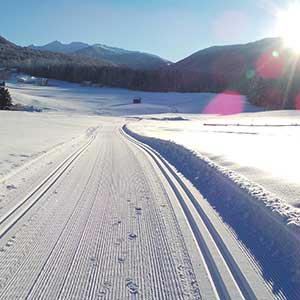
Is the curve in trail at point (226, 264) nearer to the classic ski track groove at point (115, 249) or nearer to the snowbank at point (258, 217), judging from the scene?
the classic ski track groove at point (115, 249)

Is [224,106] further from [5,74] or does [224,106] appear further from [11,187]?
[5,74]

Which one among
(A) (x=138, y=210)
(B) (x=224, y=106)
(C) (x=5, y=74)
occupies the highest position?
(A) (x=138, y=210)

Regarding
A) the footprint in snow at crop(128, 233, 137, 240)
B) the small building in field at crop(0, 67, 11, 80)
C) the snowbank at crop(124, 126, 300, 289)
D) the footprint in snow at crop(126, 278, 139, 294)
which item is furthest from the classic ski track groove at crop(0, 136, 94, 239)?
the small building in field at crop(0, 67, 11, 80)

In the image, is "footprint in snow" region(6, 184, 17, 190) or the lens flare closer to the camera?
"footprint in snow" region(6, 184, 17, 190)

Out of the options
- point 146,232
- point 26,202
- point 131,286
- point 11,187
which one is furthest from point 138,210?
point 11,187

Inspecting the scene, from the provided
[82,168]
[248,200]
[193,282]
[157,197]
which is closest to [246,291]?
[193,282]

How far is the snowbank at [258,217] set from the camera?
13.6ft

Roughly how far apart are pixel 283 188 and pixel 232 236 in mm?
2259

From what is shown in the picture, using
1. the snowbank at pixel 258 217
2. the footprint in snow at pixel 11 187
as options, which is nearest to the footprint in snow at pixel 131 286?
the snowbank at pixel 258 217

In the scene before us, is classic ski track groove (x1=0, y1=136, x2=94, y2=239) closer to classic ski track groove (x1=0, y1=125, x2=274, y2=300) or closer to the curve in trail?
classic ski track groove (x1=0, y1=125, x2=274, y2=300)

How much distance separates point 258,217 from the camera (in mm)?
5469

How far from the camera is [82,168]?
10.0 m

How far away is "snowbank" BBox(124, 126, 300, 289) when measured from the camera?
415 cm

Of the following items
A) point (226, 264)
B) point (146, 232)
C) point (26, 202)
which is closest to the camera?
point (226, 264)
